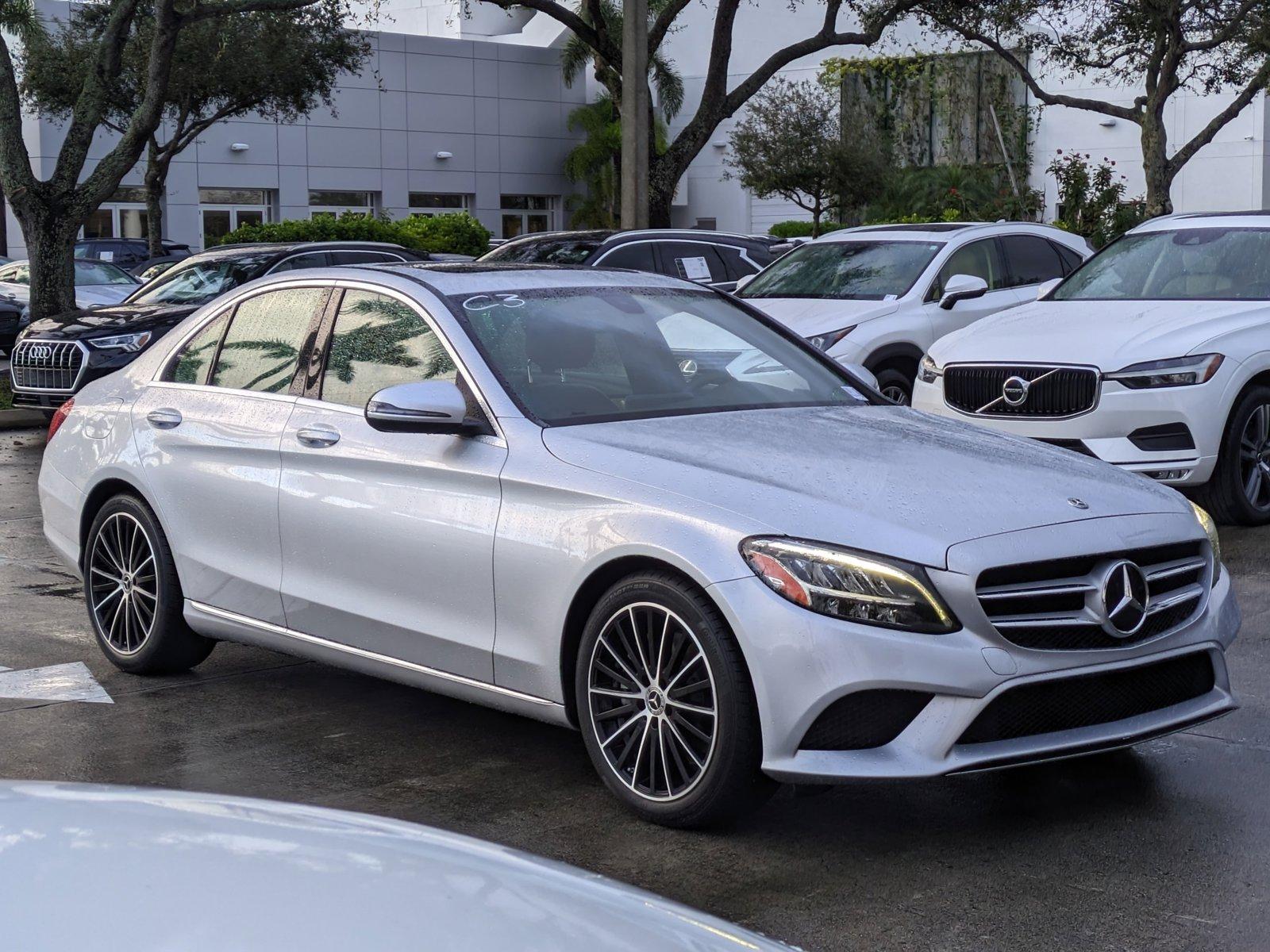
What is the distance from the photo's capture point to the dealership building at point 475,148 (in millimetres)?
46406

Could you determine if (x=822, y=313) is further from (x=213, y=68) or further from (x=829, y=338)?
(x=213, y=68)

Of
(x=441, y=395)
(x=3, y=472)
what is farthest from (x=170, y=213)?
(x=441, y=395)

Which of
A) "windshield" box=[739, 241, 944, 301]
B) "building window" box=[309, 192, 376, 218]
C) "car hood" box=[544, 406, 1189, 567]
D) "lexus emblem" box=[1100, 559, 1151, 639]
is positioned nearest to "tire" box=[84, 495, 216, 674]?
"car hood" box=[544, 406, 1189, 567]

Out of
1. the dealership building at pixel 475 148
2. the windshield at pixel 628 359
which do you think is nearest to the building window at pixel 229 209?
the dealership building at pixel 475 148

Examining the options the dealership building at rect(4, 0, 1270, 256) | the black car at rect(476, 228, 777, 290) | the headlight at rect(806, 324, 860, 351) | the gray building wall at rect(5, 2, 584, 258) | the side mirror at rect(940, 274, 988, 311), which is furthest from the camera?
the gray building wall at rect(5, 2, 584, 258)

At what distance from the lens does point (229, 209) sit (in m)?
47.8

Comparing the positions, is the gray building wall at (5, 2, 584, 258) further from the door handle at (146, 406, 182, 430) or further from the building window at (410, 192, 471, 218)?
the door handle at (146, 406, 182, 430)

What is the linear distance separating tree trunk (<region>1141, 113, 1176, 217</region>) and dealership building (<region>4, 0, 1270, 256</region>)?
21020 mm

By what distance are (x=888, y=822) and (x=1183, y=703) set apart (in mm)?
897

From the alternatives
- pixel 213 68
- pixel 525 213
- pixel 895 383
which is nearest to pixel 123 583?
pixel 895 383

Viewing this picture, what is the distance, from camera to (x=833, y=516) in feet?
14.3

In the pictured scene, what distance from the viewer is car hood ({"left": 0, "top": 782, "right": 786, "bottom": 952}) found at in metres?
1.77

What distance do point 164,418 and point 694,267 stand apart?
10.2m

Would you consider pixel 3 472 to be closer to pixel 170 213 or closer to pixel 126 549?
pixel 126 549
